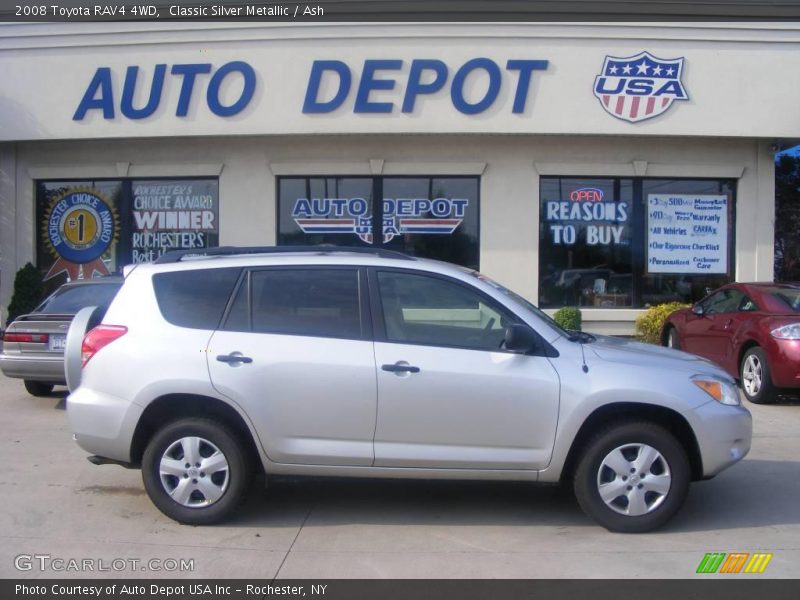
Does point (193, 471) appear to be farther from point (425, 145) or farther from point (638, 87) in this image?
point (638, 87)

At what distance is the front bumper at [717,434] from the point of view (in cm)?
523

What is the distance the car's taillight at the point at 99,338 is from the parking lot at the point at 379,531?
3.92 ft

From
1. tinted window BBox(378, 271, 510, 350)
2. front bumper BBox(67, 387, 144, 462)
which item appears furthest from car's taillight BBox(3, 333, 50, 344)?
tinted window BBox(378, 271, 510, 350)

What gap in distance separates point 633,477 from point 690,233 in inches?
398

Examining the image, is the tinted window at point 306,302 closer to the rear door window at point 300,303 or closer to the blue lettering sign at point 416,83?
the rear door window at point 300,303

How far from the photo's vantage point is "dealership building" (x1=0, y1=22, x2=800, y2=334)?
43.5 ft

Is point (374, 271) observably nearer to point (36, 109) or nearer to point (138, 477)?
point (138, 477)

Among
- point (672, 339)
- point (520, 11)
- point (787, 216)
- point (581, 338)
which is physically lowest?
point (672, 339)

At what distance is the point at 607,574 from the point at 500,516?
45.3 inches

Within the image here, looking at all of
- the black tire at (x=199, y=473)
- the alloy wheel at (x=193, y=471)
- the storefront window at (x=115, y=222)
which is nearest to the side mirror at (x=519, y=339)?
the black tire at (x=199, y=473)

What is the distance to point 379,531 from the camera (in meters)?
5.38

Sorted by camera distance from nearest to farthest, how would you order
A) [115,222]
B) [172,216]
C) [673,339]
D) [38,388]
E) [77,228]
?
[38,388]
[673,339]
[172,216]
[115,222]
[77,228]

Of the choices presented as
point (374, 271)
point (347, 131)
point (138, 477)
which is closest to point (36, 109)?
point (347, 131)

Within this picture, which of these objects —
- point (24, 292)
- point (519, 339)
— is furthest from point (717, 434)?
point (24, 292)
